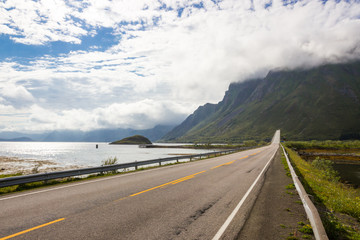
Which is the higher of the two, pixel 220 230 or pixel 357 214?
pixel 220 230

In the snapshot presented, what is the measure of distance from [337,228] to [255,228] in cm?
220

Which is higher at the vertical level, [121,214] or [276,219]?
[121,214]

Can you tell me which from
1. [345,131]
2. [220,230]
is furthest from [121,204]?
[345,131]

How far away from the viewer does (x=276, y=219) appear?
6.63m

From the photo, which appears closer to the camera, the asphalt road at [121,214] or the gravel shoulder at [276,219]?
the asphalt road at [121,214]

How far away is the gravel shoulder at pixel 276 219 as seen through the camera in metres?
5.43

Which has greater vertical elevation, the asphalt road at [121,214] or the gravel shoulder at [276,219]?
the asphalt road at [121,214]

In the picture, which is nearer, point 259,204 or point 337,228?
point 337,228

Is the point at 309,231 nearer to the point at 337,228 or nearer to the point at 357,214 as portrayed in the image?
the point at 337,228

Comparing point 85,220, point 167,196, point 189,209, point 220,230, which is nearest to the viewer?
point 220,230

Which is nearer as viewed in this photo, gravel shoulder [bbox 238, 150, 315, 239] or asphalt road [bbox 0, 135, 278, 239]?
asphalt road [bbox 0, 135, 278, 239]

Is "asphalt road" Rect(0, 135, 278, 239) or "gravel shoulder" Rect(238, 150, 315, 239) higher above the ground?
"asphalt road" Rect(0, 135, 278, 239)

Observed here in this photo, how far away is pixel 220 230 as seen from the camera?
558cm

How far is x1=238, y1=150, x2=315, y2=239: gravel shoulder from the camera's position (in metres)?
5.43
